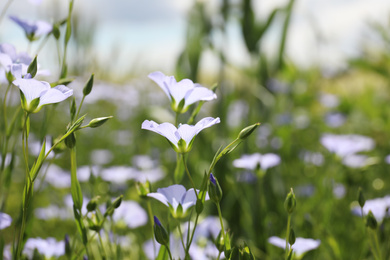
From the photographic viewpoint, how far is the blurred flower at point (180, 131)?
0.52m

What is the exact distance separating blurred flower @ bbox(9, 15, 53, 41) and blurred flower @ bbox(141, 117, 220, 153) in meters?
0.36

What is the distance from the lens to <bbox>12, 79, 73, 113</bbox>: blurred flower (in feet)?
1.67

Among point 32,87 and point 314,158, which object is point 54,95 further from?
point 314,158

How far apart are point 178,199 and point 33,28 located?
0.41m

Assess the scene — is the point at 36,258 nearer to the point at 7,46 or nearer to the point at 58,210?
the point at 7,46

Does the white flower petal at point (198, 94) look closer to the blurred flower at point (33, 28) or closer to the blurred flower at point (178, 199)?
the blurred flower at point (178, 199)

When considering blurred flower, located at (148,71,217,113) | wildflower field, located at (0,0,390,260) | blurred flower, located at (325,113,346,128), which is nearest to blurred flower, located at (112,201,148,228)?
wildflower field, located at (0,0,390,260)

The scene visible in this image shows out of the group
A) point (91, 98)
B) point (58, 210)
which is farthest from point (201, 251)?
point (91, 98)

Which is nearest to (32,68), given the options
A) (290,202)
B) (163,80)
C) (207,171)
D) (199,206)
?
(163,80)

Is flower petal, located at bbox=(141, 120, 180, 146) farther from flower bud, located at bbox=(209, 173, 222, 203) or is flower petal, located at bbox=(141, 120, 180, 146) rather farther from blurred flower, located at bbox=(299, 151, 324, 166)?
blurred flower, located at bbox=(299, 151, 324, 166)

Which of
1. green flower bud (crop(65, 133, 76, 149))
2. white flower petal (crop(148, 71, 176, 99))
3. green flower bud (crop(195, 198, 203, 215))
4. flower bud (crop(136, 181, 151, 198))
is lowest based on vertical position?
flower bud (crop(136, 181, 151, 198))

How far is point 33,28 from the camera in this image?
76 cm

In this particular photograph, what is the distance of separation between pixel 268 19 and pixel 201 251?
898mm

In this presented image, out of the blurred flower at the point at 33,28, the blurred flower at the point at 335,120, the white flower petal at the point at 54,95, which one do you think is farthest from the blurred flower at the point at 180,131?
the blurred flower at the point at 335,120
